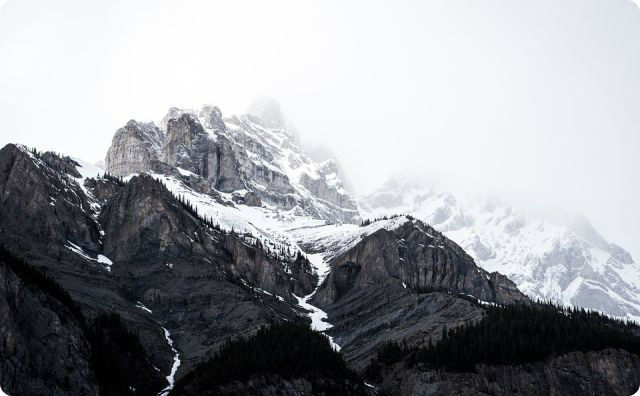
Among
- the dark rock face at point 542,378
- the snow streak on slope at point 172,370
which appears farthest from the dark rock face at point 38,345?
the dark rock face at point 542,378

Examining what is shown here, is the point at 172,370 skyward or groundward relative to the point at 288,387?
skyward

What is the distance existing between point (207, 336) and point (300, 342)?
28.8 metres

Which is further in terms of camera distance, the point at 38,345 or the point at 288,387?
the point at 288,387

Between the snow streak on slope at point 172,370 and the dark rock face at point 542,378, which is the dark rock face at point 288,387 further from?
the snow streak on slope at point 172,370

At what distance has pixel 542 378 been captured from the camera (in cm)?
17538

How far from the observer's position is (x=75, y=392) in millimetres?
152250

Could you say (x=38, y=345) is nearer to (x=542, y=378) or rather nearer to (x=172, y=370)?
(x=172, y=370)

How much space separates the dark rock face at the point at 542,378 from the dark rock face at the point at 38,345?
62896mm

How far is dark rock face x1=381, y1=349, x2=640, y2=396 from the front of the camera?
561ft

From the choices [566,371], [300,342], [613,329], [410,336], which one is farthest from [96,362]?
[613,329]

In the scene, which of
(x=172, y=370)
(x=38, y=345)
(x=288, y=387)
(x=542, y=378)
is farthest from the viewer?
(x=172, y=370)

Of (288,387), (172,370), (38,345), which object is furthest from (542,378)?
(38,345)

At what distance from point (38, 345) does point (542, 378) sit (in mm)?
101266

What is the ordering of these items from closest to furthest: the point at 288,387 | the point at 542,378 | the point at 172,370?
1. the point at 288,387
2. the point at 542,378
3. the point at 172,370
